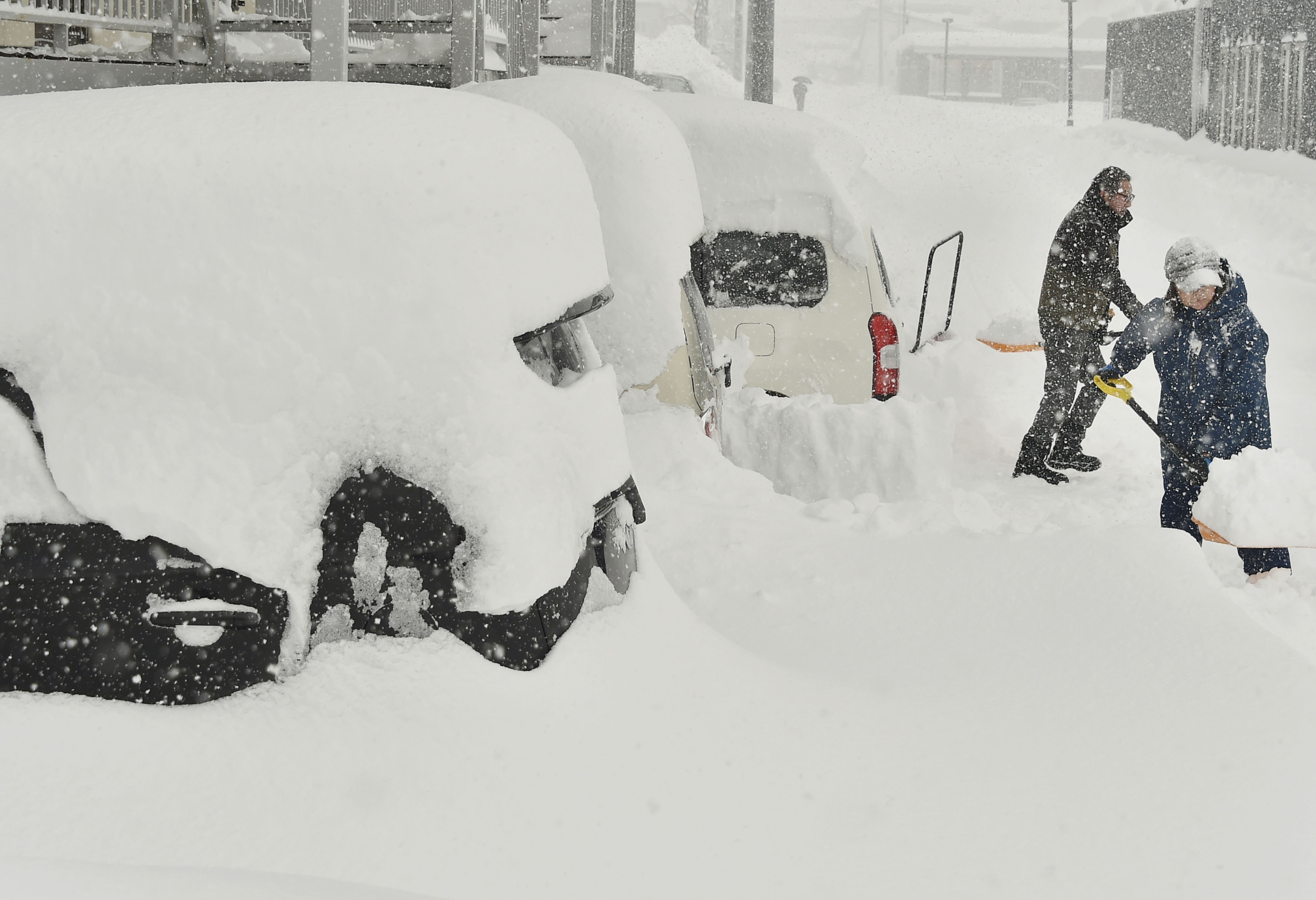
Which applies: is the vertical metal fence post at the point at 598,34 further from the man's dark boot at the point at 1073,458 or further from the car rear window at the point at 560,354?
the car rear window at the point at 560,354

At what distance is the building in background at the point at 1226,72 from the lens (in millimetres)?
19609

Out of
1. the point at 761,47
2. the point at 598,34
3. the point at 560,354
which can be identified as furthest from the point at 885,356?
the point at 761,47

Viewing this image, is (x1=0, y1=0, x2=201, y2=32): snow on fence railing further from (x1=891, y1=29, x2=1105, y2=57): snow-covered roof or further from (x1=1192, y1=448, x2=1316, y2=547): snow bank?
(x1=891, y1=29, x2=1105, y2=57): snow-covered roof

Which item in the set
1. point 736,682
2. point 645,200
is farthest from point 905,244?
point 736,682

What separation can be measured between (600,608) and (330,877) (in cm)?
68

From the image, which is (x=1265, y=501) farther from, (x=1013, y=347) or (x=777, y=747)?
(x=1013, y=347)

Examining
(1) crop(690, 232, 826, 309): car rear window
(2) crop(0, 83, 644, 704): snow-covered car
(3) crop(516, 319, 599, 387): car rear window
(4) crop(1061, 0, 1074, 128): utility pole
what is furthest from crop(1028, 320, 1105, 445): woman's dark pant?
(4) crop(1061, 0, 1074, 128): utility pole

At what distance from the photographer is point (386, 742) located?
1848 mm

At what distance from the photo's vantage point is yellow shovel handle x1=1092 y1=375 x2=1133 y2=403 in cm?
563

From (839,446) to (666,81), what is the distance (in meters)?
16.3

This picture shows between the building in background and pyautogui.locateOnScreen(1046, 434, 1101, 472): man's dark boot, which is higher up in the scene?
the building in background

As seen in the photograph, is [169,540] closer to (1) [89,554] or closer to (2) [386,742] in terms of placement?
(1) [89,554]

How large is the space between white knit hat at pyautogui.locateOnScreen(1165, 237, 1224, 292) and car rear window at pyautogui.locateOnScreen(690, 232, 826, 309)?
1.55 meters

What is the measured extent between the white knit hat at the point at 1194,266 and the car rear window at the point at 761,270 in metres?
1.55
